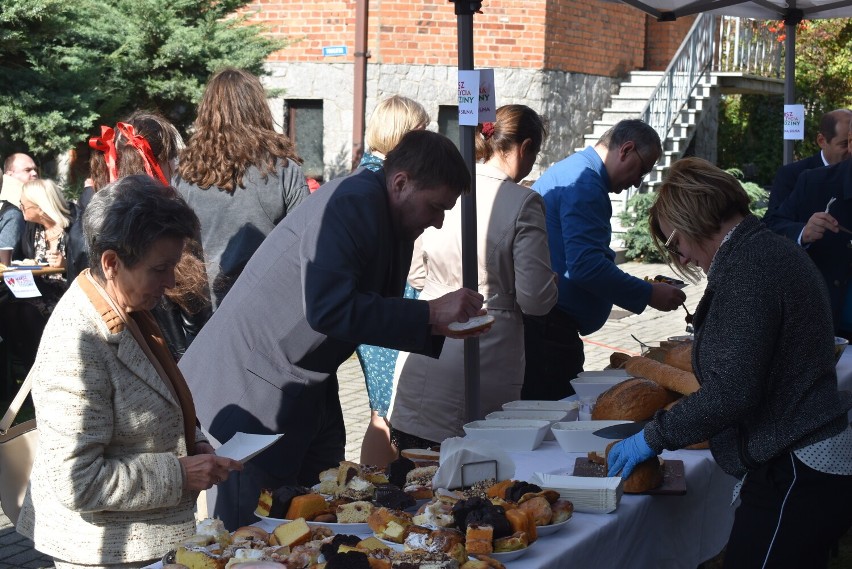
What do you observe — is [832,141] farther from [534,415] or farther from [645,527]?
[645,527]

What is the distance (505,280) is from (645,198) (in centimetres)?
1051

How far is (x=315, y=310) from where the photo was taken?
8.73 feet

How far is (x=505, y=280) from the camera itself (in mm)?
3678

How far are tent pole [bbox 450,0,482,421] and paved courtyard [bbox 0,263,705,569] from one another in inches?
77.0

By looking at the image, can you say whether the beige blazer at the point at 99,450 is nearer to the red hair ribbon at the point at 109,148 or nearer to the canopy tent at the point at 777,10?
the red hair ribbon at the point at 109,148

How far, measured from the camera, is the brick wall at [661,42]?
55.3 ft

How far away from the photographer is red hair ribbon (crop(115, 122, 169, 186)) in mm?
4094

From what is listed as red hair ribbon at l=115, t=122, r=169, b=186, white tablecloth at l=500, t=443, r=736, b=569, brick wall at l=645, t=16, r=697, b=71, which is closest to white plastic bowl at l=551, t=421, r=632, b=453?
white tablecloth at l=500, t=443, r=736, b=569

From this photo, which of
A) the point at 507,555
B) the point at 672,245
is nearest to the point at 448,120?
the point at 672,245

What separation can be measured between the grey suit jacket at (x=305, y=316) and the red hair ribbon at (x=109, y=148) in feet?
4.69

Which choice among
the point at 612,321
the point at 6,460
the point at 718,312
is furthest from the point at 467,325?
the point at 612,321

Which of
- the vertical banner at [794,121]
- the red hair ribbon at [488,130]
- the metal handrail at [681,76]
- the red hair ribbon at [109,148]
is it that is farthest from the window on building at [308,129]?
the red hair ribbon at [488,130]

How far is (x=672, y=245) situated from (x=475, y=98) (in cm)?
112

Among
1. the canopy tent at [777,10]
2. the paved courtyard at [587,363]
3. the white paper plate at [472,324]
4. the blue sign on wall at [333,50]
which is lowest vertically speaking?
the paved courtyard at [587,363]
